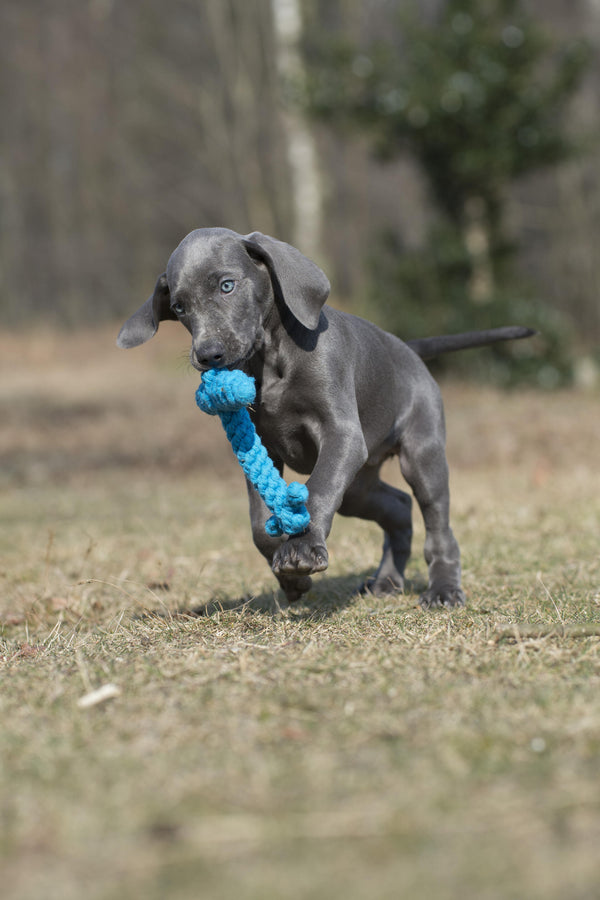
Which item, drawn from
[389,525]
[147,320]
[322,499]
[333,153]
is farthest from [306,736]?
[333,153]

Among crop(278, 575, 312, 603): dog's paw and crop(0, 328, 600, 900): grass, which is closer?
crop(0, 328, 600, 900): grass

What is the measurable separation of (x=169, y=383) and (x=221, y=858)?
14202 millimetres

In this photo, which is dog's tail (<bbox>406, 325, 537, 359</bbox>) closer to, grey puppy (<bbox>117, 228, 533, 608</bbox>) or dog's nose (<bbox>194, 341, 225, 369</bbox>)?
grey puppy (<bbox>117, 228, 533, 608</bbox>)

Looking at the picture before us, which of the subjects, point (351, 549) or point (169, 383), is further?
point (169, 383)

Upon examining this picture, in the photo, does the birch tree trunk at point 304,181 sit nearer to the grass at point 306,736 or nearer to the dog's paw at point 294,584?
the grass at point 306,736

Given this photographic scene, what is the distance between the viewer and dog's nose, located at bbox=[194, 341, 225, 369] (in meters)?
3.30

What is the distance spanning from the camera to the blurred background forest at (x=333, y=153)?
12.2 meters

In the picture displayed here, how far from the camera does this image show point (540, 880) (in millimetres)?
1696

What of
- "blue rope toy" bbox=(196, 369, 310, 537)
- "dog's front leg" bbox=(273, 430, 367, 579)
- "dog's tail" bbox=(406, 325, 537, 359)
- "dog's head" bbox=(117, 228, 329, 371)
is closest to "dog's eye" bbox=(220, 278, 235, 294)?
"dog's head" bbox=(117, 228, 329, 371)

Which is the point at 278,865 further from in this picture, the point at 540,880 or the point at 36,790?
the point at 36,790

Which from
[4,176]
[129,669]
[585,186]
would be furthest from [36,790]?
[4,176]

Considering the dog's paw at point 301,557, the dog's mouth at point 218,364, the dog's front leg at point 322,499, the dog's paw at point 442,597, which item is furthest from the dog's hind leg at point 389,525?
the dog's mouth at point 218,364

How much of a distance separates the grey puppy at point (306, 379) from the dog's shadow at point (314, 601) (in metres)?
0.13

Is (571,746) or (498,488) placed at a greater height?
(571,746)
